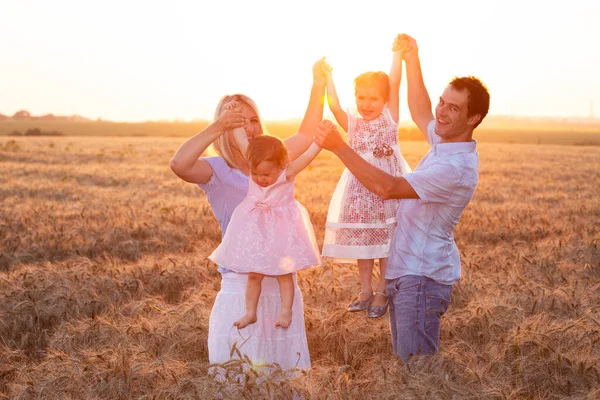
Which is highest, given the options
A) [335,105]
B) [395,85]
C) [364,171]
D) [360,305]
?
[395,85]

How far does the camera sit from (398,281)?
199 inches

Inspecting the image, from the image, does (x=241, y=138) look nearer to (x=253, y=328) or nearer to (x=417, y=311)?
(x=253, y=328)

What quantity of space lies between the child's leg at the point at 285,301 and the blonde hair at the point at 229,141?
87 centimetres

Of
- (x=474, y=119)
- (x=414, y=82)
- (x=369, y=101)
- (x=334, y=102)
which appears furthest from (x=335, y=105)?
(x=474, y=119)

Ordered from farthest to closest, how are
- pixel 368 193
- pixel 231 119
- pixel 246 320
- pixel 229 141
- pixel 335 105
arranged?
pixel 335 105 < pixel 368 193 < pixel 229 141 < pixel 246 320 < pixel 231 119

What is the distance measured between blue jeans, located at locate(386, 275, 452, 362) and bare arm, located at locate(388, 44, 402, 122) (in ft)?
5.03

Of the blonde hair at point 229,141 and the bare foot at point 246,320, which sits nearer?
the bare foot at point 246,320

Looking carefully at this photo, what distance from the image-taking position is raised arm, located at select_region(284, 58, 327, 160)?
4817mm

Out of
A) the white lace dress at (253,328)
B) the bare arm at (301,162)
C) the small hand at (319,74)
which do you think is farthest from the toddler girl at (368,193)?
the bare arm at (301,162)

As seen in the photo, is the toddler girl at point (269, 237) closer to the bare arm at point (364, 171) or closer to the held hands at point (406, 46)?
the bare arm at point (364, 171)

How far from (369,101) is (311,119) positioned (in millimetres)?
875

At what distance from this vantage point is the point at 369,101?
5797mm

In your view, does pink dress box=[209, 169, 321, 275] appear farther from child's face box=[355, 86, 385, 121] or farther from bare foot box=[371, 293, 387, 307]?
child's face box=[355, 86, 385, 121]

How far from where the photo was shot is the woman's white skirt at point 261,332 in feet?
15.6
